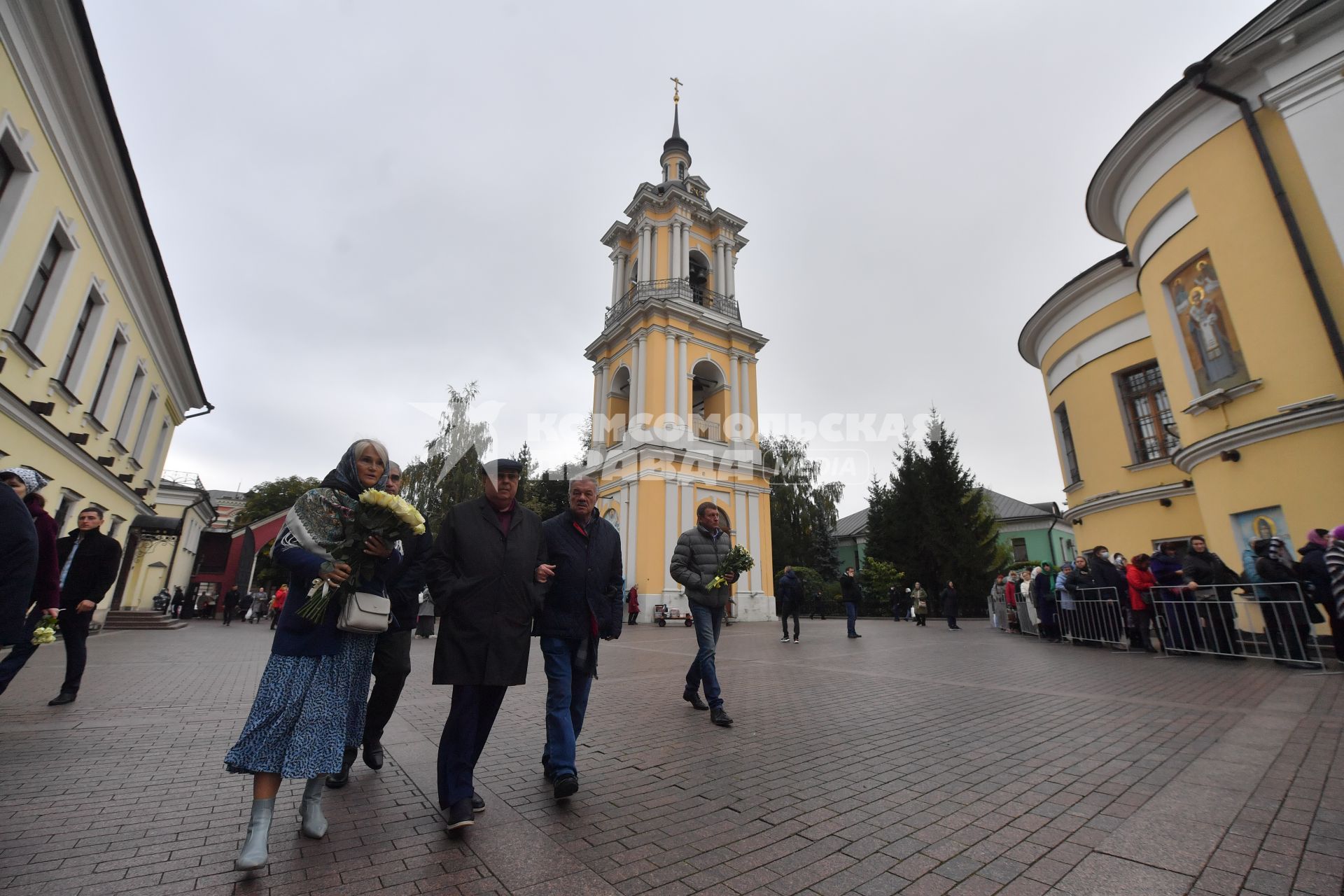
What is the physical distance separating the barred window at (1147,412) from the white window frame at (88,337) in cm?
2482

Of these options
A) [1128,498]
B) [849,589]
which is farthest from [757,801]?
[1128,498]

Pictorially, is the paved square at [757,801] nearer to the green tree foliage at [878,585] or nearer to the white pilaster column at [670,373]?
the white pilaster column at [670,373]

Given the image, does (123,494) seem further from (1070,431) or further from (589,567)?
(1070,431)

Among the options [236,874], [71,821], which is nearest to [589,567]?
[236,874]

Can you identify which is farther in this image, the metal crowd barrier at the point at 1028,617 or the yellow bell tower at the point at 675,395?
the yellow bell tower at the point at 675,395

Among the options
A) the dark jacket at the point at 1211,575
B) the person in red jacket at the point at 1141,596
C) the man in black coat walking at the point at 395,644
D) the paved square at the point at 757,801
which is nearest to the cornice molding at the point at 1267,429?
the dark jacket at the point at 1211,575

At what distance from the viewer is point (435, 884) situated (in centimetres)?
224

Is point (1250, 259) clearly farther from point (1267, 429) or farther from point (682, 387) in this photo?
point (682, 387)

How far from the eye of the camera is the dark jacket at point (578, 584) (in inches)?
139

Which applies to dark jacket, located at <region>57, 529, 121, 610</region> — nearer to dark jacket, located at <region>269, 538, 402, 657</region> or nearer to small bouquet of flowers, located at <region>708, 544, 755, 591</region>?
dark jacket, located at <region>269, 538, 402, 657</region>

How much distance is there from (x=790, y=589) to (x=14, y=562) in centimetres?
1250

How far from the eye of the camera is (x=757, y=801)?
10.4ft

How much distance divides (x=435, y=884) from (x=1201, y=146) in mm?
16161

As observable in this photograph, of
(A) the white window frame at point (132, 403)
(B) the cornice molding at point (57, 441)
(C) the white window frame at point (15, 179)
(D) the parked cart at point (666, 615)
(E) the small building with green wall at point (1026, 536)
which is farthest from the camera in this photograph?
(E) the small building with green wall at point (1026, 536)
